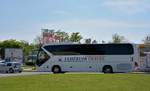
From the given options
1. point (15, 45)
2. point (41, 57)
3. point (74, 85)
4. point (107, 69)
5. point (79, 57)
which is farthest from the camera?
point (15, 45)

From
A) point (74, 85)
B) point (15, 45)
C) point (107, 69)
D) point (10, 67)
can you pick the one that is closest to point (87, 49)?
point (107, 69)

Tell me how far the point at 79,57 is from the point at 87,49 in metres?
1.23

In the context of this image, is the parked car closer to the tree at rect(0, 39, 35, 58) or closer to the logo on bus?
the logo on bus

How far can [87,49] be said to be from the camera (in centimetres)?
4816

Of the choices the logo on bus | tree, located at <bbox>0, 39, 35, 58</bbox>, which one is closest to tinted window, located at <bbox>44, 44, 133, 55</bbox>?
the logo on bus

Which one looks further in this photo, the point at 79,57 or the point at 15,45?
the point at 15,45

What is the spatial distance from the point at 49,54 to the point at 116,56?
7336mm

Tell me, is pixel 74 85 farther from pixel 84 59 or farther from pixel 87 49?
pixel 87 49

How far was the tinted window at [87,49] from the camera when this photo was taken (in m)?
47.2

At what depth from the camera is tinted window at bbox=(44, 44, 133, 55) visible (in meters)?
47.2

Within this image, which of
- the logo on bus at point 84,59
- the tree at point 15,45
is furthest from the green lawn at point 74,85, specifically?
the tree at point 15,45

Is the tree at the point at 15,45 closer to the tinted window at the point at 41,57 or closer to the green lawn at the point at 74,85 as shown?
the tinted window at the point at 41,57

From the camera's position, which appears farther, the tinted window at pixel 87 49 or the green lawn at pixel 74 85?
the tinted window at pixel 87 49

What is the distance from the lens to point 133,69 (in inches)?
1837
